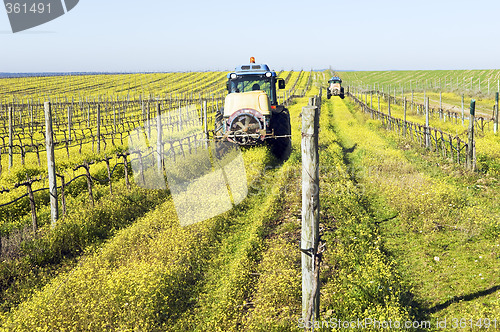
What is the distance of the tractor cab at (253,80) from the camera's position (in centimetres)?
1611

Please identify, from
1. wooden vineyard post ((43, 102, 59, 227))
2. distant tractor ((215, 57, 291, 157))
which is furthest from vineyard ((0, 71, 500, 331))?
distant tractor ((215, 57, 291, 157))

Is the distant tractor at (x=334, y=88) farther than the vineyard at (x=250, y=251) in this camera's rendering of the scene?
Yes

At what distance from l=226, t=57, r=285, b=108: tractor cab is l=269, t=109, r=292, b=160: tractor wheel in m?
0.56

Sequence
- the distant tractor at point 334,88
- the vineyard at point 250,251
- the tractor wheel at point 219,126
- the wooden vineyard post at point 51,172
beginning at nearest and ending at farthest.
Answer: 1. the vineyard at point 250,251
2. the wooden vineyard post at point 51,172
3. the tractor wheel at point 219,126
4. the distant tractor at point 334,88

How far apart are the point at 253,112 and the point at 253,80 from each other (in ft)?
7.43

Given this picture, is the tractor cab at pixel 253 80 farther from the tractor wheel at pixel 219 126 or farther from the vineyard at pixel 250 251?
the vineyard at pixel 250 251

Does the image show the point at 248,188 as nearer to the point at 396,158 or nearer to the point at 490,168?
the point at 396,158

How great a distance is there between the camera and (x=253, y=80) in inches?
639

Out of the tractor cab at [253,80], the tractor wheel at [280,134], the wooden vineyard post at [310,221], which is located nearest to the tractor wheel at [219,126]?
the tractor cab at [253,80]

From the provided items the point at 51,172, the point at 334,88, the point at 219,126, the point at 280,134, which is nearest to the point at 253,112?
the point at 280,134

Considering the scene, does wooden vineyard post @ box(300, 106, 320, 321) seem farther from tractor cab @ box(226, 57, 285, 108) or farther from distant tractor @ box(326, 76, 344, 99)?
distant tractor @ box(326, 76, 344, 99)

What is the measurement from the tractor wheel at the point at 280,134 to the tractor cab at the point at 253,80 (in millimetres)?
561

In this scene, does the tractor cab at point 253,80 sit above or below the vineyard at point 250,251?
above

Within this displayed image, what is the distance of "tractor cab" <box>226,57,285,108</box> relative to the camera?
16109 mm
